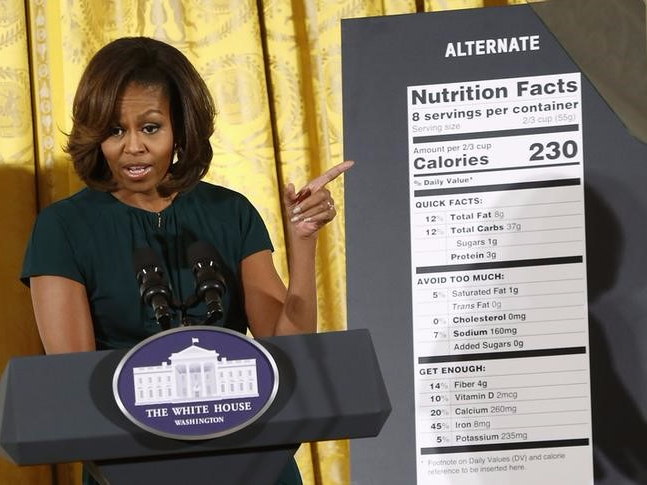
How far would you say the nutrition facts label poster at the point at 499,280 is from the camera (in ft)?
7.22

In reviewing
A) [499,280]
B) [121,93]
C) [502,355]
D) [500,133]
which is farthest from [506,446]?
[121,93]

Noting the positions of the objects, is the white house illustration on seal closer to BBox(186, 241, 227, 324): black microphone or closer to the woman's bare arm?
BBox(186, 241, 227, 324): black microphone

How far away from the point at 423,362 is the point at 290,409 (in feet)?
3.42

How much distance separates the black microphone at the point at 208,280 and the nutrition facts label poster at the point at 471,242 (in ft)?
3.10

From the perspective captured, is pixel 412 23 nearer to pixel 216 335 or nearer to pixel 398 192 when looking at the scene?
pixel 398 192

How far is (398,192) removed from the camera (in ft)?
7.55

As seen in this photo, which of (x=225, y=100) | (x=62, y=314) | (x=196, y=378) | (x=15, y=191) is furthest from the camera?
(x=225, y=100)

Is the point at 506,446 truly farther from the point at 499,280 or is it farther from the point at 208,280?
the point at 208,280

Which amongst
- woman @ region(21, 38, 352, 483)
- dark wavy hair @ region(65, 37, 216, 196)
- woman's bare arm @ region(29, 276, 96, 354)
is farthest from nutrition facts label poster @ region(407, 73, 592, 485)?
woman's bare arm @ region(29, 276, 96, 354)

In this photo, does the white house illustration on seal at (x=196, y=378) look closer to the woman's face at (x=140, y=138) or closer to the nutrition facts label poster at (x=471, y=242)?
the woman's face at (x=140, y=138)

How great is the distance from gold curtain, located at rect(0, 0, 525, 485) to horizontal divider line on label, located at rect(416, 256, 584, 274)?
1.79ft

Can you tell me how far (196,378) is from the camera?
124 cm

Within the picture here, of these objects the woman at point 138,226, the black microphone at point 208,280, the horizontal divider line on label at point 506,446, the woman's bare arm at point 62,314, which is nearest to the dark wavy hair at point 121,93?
the woman at point 138,226

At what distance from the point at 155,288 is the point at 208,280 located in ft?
0.22
